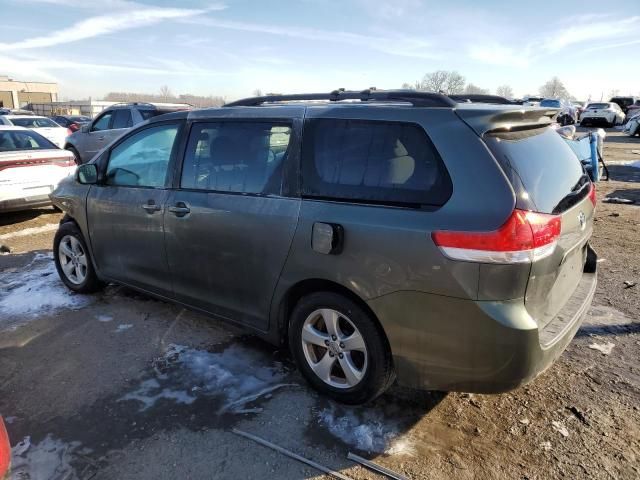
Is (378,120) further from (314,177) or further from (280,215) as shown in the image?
(280,215)

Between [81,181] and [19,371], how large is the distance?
183 centimetres

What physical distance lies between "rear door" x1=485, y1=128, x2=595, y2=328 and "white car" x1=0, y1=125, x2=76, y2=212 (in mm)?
6347

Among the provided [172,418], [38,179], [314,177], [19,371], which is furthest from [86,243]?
[38,179]

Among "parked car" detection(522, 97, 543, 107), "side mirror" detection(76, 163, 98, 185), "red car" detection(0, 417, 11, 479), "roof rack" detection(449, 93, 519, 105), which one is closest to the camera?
"red car" detection(0, 417, 11, 479)

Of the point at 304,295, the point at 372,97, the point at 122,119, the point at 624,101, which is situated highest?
the point at 624,101

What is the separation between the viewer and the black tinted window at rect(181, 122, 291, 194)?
3131mm

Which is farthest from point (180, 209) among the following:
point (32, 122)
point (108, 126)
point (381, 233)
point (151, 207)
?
point (32, 122)

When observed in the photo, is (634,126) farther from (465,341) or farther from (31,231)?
(465,341)

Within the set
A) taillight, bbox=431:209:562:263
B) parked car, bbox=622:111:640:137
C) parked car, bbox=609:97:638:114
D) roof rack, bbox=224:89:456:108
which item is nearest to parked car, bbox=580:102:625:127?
parked car, bbox=622:111:640:137

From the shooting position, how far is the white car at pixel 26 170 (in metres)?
7.20

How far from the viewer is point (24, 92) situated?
94750 millimetres

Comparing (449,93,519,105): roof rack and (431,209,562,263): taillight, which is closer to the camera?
(431,209,562,263): taillight

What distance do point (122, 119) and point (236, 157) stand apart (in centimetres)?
974

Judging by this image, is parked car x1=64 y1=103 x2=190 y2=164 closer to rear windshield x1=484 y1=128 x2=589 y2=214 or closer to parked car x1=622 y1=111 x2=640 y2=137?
rear windshield x1=484 y1=128 x2=589 y2=214
